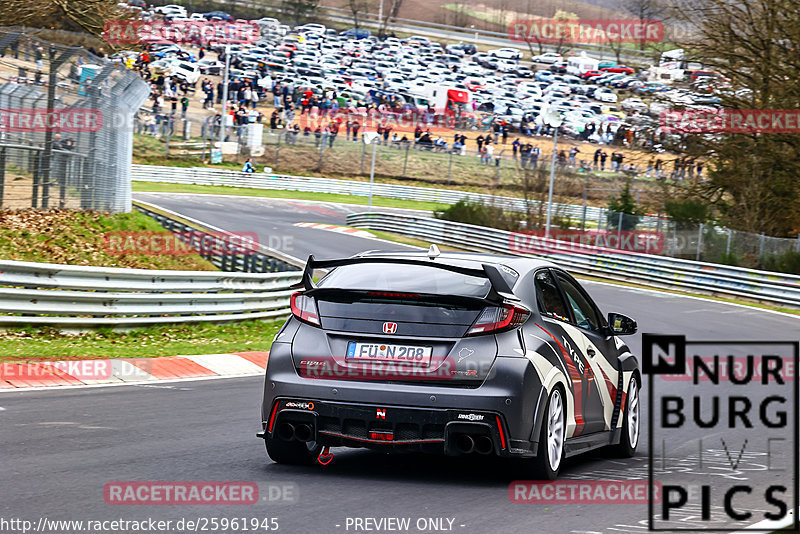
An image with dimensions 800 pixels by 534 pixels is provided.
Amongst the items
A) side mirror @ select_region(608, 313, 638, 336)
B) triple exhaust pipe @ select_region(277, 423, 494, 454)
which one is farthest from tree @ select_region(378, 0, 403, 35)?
triple exhaust pipe @ select_region(277, 423, 494, 454)

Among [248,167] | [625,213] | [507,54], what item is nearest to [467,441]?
[625,213]

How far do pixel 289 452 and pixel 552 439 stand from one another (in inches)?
68.8

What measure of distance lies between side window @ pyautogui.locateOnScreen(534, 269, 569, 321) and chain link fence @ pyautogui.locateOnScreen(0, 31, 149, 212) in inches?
481

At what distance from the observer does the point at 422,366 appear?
6.77 m

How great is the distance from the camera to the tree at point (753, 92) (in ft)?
116

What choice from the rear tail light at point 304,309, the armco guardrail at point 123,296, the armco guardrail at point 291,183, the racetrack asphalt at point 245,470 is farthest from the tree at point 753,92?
the rear tail light at point 304,309

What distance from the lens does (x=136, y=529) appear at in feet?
17.3

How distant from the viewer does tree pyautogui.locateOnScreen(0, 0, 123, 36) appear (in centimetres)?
2236

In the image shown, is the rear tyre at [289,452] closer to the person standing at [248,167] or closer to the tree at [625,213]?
the tree at [625,213]

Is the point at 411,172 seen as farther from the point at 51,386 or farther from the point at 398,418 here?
the point at 398,418

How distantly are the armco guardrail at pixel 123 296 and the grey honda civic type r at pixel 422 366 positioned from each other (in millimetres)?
7999

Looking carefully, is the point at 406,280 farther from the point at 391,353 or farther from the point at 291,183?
the point at 291,183

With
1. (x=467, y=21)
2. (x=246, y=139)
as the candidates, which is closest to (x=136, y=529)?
(x=246, y=139)

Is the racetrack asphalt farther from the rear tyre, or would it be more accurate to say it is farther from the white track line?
the white track line
